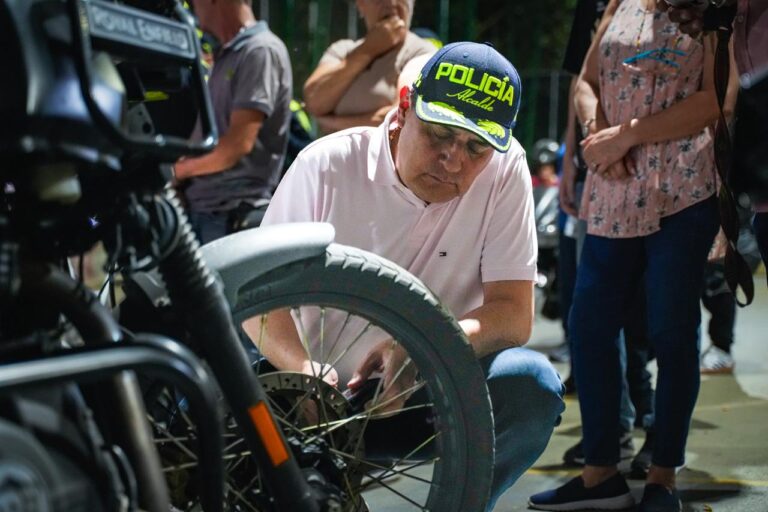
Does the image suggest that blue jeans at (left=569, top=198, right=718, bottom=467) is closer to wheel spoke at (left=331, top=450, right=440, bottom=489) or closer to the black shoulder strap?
the black shoulder strap

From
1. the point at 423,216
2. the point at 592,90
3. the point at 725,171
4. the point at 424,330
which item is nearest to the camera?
the point at 424,330

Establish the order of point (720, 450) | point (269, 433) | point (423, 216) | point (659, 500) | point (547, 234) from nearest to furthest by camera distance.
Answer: point (269, 433)
point (423, 216)
point (659, 500)
point (720, 450)
point (547, 234)

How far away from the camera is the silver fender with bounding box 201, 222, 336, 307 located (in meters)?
1.69

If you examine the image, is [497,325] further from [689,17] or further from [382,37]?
[382,37]

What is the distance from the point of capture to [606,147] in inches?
120

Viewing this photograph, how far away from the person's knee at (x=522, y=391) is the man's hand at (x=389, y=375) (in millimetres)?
274

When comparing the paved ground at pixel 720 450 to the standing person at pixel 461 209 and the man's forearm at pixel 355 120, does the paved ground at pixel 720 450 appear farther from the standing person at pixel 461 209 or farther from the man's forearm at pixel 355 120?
the man's forearm at pixel 355 120

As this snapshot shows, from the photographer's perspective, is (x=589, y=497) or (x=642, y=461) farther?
(x=642, y=461)

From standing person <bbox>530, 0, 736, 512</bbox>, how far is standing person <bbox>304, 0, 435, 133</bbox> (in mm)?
808

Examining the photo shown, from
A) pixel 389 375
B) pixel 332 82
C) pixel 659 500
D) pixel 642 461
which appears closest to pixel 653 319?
pixel 659 500

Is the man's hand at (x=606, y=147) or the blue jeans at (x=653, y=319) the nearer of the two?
the blue jeans at (x=653, y=319)

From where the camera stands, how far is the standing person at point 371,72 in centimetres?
369

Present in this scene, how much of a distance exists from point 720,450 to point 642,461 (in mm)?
403

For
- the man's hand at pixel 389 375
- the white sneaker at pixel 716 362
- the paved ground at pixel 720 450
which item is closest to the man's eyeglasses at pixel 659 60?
the paved ground at pixel 720 450
